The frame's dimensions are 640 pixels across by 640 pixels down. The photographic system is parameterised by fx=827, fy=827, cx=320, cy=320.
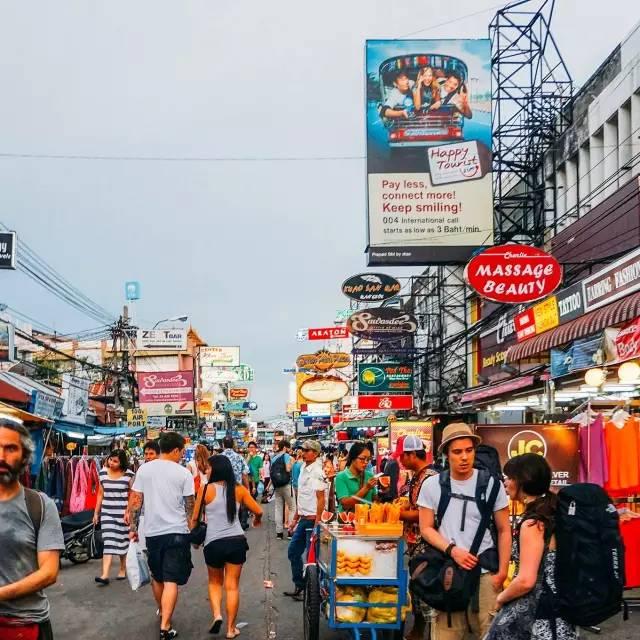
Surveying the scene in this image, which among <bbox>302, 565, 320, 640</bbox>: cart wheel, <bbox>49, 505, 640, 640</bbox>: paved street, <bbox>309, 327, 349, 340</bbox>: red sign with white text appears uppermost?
<bbox>309, 327, 349, 340</bbox>: red sign with white text

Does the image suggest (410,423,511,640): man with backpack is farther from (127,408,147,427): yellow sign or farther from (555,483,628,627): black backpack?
(127,408,147,427): yellow sign

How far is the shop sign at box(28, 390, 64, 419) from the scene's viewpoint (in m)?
16.1

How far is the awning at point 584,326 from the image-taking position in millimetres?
11836

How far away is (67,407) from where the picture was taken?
22562mm

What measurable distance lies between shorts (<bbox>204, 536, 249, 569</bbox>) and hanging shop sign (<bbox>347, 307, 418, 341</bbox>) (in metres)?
18.8

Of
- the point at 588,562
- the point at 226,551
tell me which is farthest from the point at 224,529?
the point at 588,562

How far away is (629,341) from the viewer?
10.8 metres

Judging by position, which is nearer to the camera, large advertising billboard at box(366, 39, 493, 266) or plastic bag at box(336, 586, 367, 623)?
plastic bag at box(336, 586, 367, 623)

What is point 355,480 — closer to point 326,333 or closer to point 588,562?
point 588,562

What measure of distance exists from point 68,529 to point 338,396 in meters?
15.3

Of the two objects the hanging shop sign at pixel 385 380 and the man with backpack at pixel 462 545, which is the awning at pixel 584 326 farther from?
the hanging shop sign at pixel 385 380

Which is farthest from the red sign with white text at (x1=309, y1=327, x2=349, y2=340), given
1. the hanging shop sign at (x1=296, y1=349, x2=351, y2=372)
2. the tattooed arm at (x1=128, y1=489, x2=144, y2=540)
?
the tattooed arm at (x1=128, y1=489, x2=144, y2=540)

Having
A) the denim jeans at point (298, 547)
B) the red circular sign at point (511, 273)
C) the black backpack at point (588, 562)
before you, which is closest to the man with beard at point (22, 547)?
the black backpack at point (588, 562)

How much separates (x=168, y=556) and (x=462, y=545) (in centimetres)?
364
